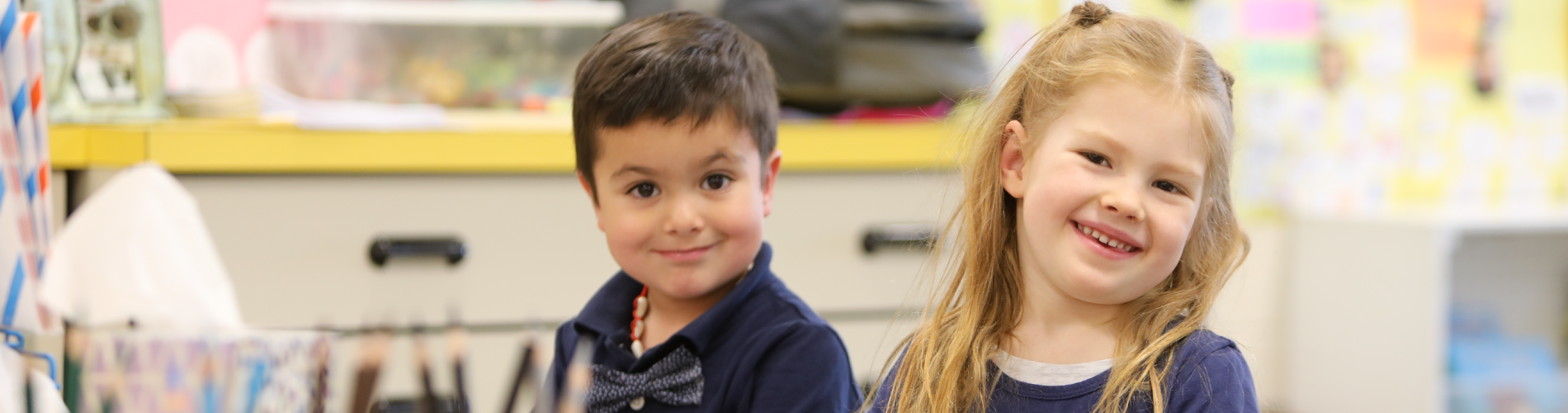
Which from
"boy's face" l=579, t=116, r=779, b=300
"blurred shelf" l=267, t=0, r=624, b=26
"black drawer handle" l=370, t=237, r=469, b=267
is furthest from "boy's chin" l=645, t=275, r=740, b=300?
"blurred shelf" l=267, t=0, r=624, b=26

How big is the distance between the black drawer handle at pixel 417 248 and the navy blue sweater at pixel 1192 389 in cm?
78

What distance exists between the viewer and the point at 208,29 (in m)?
1.54

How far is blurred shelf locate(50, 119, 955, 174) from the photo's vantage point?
1132 millimetres

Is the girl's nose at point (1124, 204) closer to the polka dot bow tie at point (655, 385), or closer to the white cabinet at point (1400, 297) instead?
the polka dot bow tie at point (655, 385)

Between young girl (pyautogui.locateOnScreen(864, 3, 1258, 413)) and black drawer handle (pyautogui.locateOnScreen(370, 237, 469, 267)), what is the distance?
69 centimetres

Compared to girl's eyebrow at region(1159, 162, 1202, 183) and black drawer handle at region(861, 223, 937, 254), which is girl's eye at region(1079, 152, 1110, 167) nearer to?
girl's eyebrow at region(1159, 162, 1202, 183)

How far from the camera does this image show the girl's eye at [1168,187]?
22.0 inches

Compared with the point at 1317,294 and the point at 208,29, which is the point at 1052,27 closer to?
the point at 208,29

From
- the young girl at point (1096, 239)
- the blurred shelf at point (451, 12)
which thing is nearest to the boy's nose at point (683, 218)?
the young girl at point (1096, 239)

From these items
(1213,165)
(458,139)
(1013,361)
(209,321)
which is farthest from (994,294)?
(458,139)

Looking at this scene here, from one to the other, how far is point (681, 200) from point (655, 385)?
0.13m

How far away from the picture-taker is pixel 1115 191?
0.55m

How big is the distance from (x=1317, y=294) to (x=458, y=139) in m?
1.76

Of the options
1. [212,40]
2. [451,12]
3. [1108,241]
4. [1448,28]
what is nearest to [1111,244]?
[1108,241]
